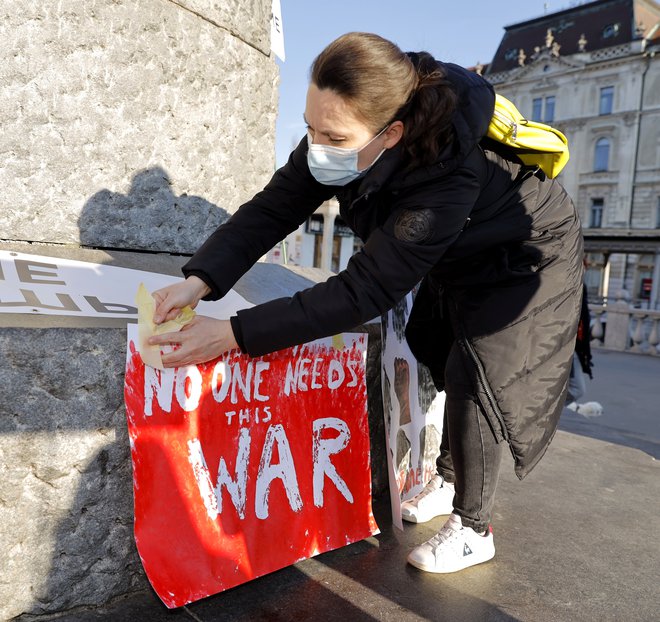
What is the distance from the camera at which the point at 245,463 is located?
64.6 inches

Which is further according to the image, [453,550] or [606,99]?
[606,99]

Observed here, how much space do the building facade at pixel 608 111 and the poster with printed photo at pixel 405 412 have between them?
33.2 m

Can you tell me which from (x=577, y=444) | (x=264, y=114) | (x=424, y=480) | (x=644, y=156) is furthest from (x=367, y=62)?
(x=644, y=156)

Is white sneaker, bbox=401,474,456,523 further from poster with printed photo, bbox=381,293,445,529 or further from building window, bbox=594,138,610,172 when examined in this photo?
building window, bbox=594,138,610,172

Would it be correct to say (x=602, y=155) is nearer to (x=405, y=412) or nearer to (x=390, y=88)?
(x=405, y=412)

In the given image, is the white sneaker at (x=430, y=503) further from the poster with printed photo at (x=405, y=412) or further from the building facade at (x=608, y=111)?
the building facade at (x=608, y=111)

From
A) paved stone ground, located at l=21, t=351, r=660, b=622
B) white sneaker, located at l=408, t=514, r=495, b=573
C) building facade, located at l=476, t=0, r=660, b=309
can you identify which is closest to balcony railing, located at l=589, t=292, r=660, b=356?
paved stone ground, located at l=21, t=351, r=660, b=622

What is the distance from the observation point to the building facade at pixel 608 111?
113 ft

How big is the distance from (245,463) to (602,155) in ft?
129

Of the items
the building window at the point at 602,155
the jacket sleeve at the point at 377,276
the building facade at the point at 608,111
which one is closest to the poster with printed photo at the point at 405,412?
the jacket sleeve at the point at 377,276

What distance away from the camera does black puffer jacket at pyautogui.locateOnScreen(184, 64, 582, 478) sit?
1.43 m

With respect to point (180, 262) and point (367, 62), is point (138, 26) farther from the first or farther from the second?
point (367, 62)

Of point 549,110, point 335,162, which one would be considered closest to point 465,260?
point 335,162

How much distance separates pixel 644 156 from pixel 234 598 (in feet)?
127
